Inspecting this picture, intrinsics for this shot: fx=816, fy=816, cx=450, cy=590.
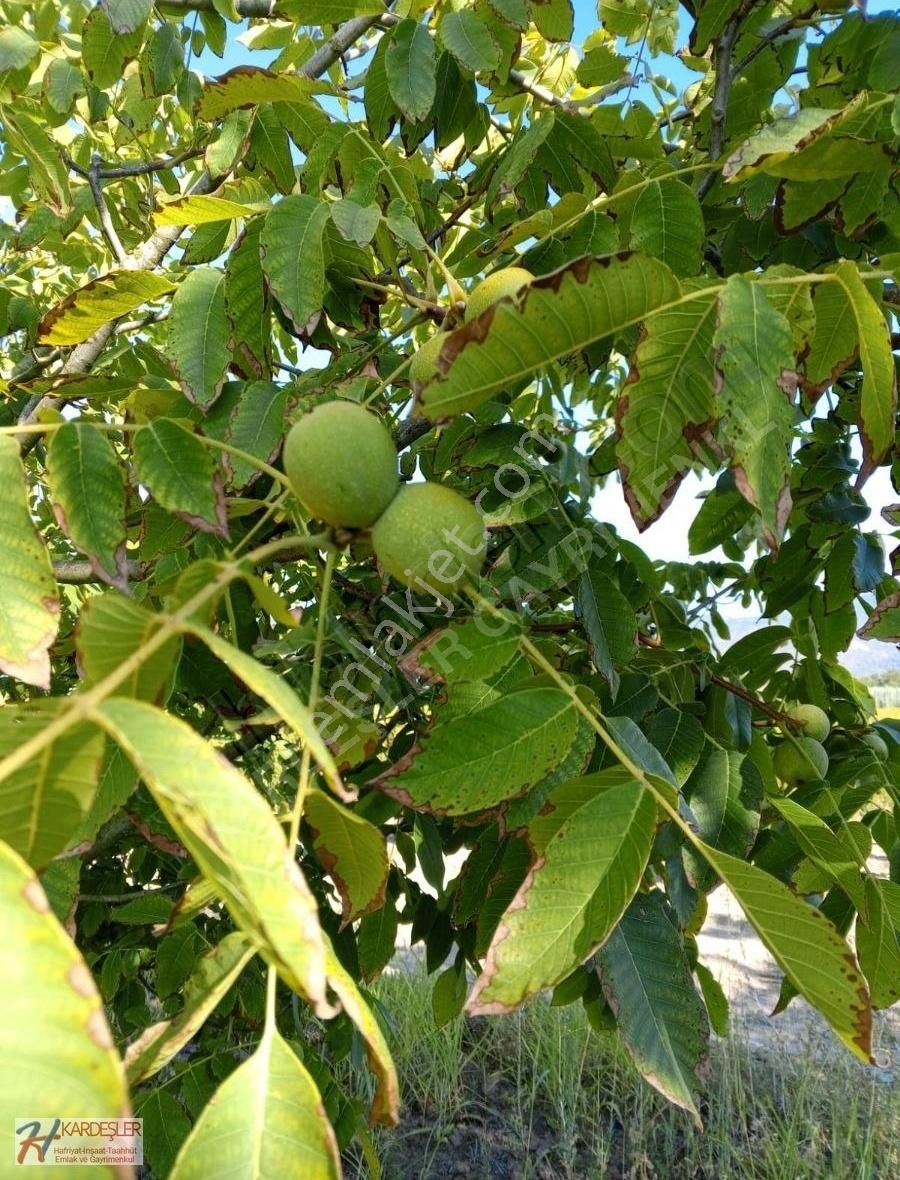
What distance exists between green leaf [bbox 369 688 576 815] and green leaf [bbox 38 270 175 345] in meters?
0.89

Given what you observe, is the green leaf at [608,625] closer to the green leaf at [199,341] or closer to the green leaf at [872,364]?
the green leaf at [872,364]

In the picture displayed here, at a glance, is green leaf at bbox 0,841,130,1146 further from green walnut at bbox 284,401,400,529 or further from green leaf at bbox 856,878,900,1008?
green leaf at bbox 856,878,900,1008

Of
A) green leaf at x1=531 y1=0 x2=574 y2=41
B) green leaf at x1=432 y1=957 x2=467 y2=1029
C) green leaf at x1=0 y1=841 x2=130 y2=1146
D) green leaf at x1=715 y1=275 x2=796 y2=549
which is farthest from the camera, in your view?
green leaf at x1=432 y1=957 x2=467 y2=1029

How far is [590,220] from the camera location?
1.46 metres

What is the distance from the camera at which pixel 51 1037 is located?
19.1 inches

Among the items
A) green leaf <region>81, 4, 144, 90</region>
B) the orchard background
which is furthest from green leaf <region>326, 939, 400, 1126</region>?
green leaf <region>81, 4, 144, 90</region>

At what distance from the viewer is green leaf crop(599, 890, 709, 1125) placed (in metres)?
1.01

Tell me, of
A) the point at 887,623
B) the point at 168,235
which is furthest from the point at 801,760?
the point at 168,235

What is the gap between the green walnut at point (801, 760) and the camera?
1.83 m

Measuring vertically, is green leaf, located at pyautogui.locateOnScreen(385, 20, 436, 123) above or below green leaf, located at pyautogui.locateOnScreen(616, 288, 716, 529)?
above

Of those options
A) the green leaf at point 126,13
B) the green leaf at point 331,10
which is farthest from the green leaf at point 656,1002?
the green leaf at point 126,13

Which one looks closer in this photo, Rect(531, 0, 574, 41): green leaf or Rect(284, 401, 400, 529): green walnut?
Rect(284, 401, 400, 529): green walnut

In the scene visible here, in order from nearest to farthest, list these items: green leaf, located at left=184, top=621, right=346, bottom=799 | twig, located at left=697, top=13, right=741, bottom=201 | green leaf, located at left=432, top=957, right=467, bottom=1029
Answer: green leaf, located at left=184, top=621, right=346, bottom=799 < twig, located at left=697, top=13, right=741, bottom=201 < green leaf, located at left=432, top=957, right=467, bottom=1029

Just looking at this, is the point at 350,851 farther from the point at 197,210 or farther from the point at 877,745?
the point at 877,745
